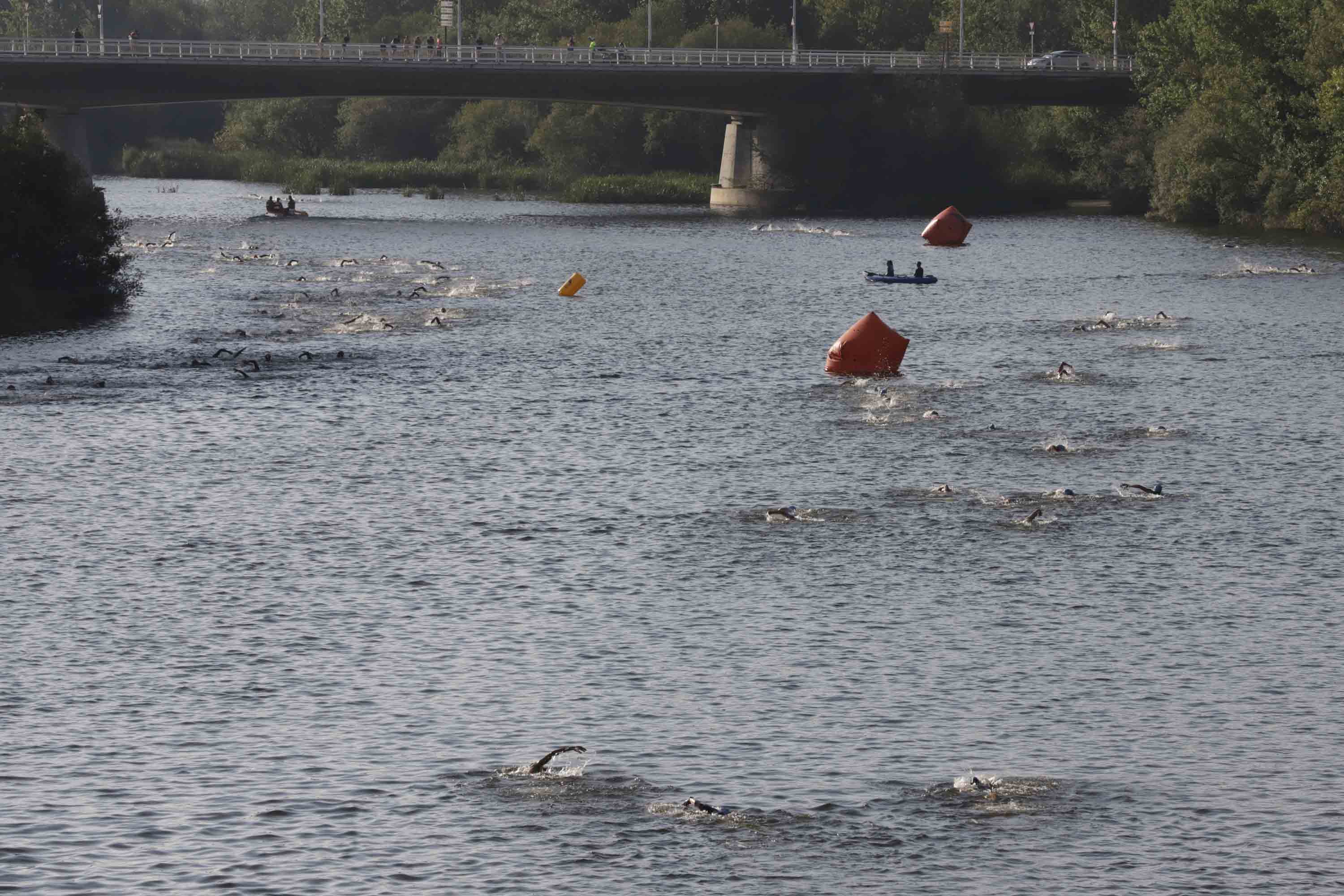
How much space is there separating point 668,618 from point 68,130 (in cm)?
12899

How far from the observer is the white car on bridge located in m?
173

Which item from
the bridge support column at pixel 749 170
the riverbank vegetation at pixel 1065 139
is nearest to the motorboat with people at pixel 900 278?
the riverbank vegetation at pixel 1065 139

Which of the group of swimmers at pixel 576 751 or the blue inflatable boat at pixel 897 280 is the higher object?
the blue inflatable boat at pixel 897 280

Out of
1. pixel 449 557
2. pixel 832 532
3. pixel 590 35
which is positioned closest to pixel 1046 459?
pixel 832 532

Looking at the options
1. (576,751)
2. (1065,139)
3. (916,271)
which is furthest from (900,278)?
(1065,139)

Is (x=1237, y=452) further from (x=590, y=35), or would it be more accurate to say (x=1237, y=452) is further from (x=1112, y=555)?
(x=590, y=35)

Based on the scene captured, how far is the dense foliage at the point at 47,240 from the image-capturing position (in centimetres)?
7350

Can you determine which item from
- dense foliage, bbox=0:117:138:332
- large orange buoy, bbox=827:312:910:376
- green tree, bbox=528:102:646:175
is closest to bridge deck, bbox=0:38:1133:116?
green tree, bbox=528:102:646:175

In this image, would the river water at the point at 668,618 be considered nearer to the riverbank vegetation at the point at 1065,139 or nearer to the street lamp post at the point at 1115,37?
the riverbank vegetation at the point at 1065,139

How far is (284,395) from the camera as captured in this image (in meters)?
57.4

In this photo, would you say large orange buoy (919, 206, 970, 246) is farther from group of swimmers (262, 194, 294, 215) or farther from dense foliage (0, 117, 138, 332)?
dense foliage (0, 117, 138, 332)

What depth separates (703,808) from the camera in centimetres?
2312

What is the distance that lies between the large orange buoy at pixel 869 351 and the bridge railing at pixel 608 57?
86.4 meters

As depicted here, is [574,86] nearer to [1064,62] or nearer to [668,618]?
[1064,62]
